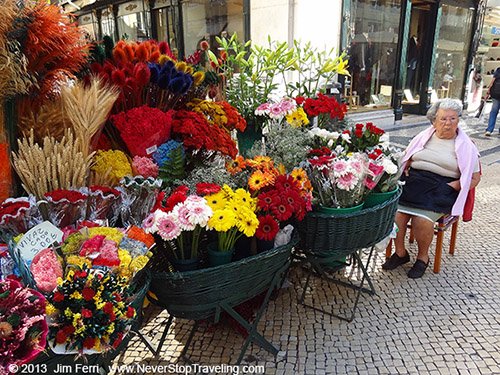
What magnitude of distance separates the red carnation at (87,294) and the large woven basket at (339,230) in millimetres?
1204

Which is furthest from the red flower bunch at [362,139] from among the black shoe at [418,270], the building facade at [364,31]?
the building facade at [364,31]

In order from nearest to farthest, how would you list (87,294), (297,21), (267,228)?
(87,294) < (267,228) < (297,21)

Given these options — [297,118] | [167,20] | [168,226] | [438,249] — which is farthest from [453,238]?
[167,20]

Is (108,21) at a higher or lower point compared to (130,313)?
higher

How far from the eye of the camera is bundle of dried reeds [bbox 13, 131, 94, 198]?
1532 mm

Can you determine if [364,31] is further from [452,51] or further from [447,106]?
[447,106]

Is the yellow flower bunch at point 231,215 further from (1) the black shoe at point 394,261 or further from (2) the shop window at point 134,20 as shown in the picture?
(2) the shop window at point 134,20

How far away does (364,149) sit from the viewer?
2.54 meters

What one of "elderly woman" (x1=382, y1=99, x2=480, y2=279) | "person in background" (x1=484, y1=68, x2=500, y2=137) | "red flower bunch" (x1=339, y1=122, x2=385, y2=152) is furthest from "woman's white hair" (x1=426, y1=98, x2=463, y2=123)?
"person in background" (x1=484, y1=68, x2=500, y2=137)

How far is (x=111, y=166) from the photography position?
1855 mm

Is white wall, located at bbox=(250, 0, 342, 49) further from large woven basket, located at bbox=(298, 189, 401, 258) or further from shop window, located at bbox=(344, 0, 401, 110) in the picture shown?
large woven basket, located at bbox=(298, 189, 401, 258)

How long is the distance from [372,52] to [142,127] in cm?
726

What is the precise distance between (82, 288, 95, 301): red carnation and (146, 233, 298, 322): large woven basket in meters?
0.46

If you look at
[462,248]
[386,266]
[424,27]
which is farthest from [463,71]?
[386,266]
